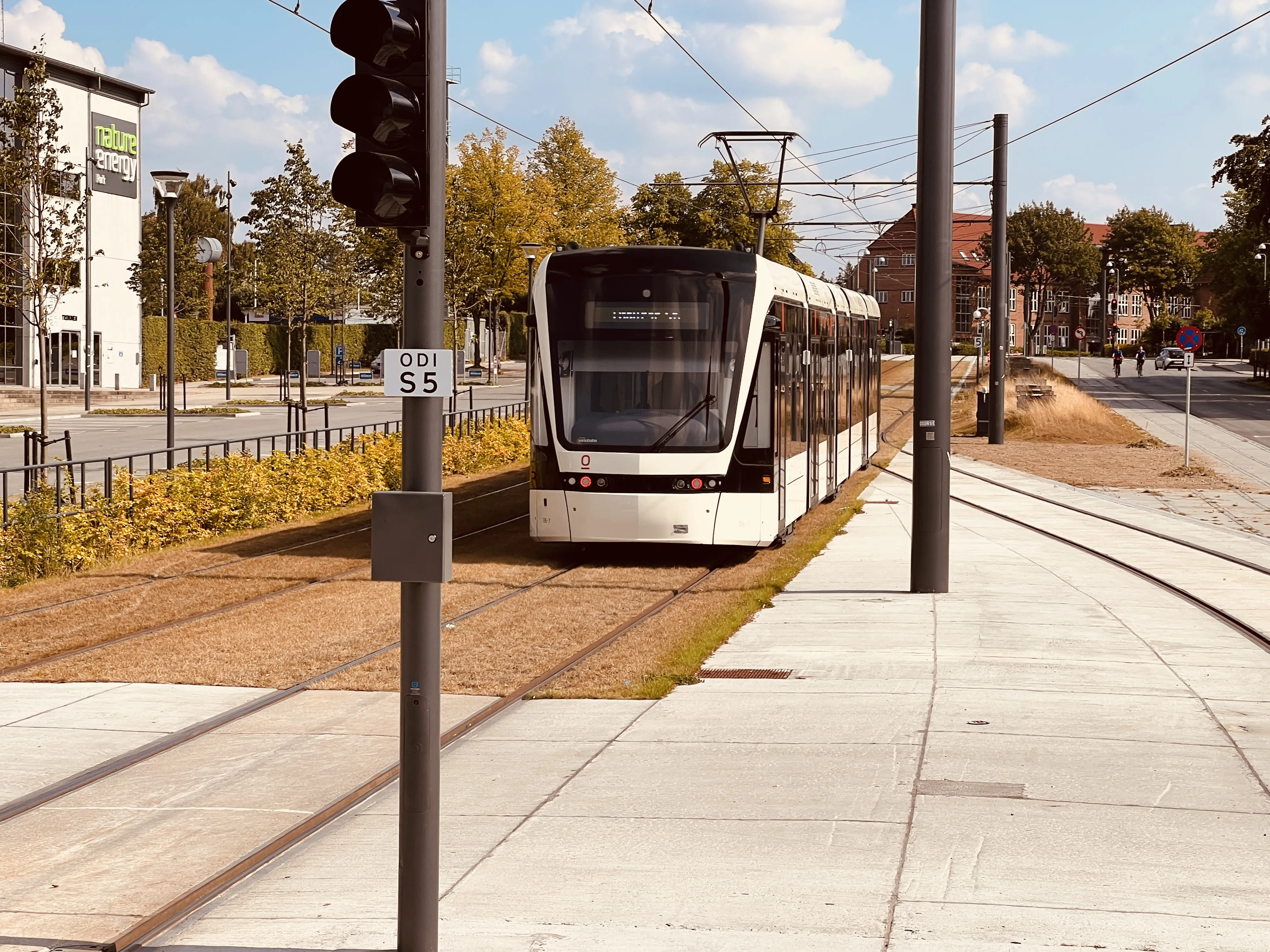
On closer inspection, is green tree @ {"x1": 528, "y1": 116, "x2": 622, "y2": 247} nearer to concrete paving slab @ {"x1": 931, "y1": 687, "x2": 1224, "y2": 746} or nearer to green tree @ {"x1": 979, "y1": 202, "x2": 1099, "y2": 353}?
green tree @ {"x1": 979, "y1": 202, "x2": 1099, "y2": 353}

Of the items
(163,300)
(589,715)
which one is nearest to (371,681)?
(589,715)

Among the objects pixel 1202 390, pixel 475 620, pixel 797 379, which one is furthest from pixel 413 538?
pixel 1202 390

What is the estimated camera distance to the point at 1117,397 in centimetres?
6272

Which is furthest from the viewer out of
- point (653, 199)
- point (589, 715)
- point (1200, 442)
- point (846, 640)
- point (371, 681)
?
point (653, 199)

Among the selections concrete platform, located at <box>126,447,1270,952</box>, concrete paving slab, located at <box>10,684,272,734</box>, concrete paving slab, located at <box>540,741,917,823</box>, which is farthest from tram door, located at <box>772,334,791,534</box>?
concrete paving slab, located at <box>540,741,917,823</box>

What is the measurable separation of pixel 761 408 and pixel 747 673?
6175mm

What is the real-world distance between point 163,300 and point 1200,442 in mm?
61643

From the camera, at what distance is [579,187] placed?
79.5 meters

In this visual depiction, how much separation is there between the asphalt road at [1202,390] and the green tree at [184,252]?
31.5 metres

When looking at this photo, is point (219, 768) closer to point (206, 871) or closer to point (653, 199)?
point (206, 871)

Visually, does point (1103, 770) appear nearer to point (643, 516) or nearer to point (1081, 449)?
point (643, 516)

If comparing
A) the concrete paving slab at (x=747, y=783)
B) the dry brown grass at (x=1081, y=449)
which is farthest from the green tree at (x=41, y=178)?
the concrete paving slab at (x=747, y=783)

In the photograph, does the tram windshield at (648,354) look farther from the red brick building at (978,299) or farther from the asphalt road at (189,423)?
the red brick building at (978,299)

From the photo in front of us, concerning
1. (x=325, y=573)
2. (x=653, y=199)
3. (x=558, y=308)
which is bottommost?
(x=325, y=573)
